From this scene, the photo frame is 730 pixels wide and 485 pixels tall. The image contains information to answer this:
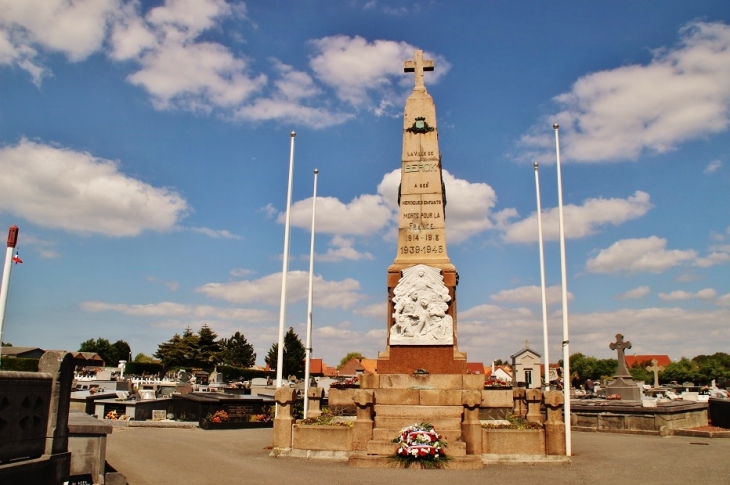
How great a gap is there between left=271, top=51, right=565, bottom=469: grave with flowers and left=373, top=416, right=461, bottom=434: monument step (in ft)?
0.08

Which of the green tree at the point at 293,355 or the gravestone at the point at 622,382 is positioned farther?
the green tree at the point at 293,355

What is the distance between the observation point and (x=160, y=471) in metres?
10.8

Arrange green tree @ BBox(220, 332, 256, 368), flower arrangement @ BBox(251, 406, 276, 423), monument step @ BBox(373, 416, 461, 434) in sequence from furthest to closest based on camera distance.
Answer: green tree @ BBox(220, 332, 256, 368) → flower arrangement @ BBox(251, 406, 276, 423) → monument step @ BBox(373, 416, 461, 434)

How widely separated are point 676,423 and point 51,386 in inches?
740

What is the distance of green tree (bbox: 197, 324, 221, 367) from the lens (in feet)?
226

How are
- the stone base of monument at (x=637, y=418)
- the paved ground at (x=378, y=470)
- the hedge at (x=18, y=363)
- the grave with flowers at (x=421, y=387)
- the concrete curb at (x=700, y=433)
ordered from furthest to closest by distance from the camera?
the hedge at (x=18, y=363) → the stone base of monument at (x=637, y=418) → the concrete curb at (x=700, y=433) → the grave with flowers at (x=421, y=387) → the paved ground at (x=378, y=470)

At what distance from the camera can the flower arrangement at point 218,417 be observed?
19328 mm

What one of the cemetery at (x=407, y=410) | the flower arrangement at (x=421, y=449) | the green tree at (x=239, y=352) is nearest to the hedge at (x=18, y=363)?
the cemetery at (x=407, y=410)

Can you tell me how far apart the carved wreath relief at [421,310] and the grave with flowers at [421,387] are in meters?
0.03

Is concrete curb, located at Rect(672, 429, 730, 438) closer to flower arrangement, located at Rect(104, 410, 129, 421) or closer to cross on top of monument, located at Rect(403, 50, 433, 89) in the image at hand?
cross on top of monument, located at Rect(403, 50, 433, 89)

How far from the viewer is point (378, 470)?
37.6 ft

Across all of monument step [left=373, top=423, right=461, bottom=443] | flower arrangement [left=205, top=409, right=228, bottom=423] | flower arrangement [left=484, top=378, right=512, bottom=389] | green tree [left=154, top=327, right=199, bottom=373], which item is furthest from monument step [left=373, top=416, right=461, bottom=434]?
green tree [left=154, top=327, right=199, bottom=373]

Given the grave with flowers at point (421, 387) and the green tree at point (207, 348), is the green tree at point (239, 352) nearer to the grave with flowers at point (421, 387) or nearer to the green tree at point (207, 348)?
the green tree at point (207, 348)

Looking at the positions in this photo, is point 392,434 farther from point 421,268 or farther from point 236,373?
point 236,373
